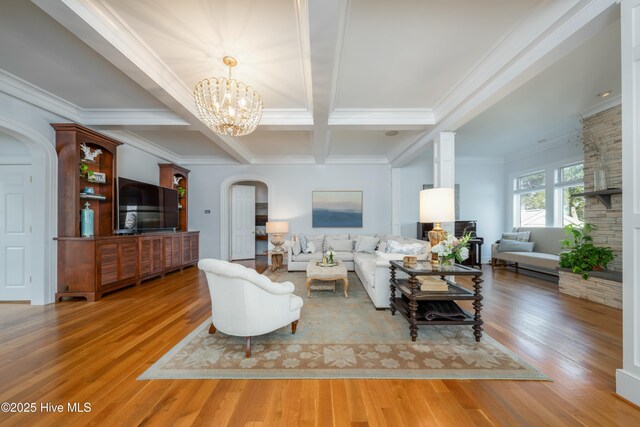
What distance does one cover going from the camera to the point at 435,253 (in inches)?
104

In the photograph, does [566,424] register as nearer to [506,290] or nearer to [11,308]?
[506,290]

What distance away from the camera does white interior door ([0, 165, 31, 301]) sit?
3.50 meters

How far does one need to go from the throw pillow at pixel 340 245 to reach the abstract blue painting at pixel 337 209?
802mm

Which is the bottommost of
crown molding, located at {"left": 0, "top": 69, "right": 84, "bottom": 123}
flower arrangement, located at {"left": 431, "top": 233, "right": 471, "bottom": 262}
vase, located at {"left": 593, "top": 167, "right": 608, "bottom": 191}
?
flower arrangement, located at {"left": 431, "top": 233, "right": 471, "bottom": 262}

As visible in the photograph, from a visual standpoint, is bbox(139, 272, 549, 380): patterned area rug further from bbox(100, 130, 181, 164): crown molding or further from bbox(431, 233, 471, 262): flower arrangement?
bbox(100, 130, 181, 164): crown molding

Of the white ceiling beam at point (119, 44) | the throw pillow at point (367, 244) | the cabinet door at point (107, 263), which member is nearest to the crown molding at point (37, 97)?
the white ceiling beam at point (119, 44)

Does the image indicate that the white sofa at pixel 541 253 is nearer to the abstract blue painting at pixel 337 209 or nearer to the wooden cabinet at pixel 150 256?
the abstract blue painting at pixel 337 209

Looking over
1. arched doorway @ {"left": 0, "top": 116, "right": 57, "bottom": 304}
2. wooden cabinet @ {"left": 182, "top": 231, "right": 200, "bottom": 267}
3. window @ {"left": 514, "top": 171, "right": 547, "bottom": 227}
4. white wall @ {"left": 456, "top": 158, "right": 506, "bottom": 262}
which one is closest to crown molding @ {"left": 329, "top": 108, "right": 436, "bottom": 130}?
white wall @ {"left": 456, "top": 158, "right": 506, "bottom": 262}

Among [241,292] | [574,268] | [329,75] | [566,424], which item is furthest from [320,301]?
[574,268]

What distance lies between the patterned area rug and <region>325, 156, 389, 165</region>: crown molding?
4576 millimetres

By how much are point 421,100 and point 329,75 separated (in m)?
1.65

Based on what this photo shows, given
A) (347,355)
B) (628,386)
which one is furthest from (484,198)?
(347,355)

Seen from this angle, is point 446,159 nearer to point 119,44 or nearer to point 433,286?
point 433,286

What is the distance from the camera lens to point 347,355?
210 cm
